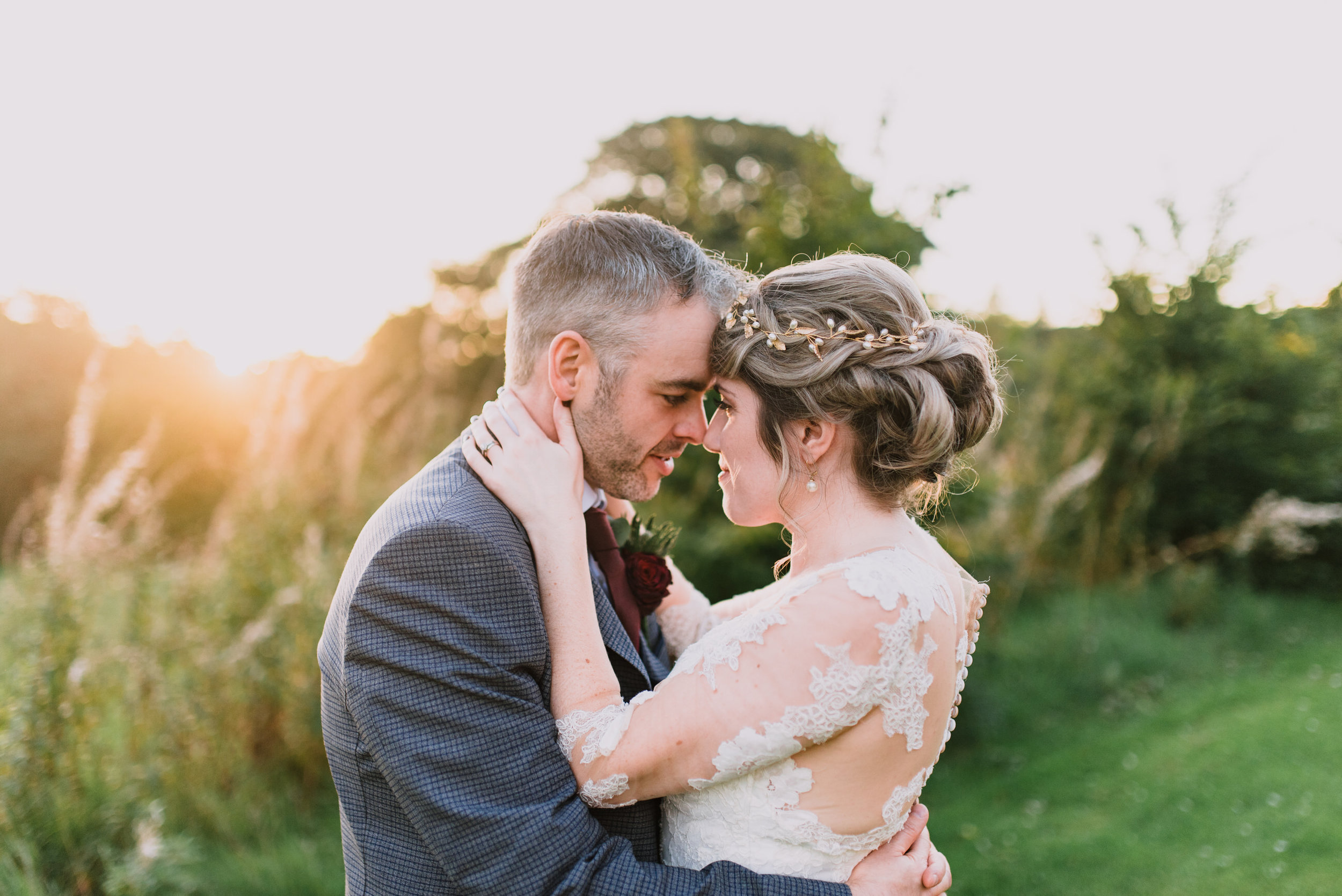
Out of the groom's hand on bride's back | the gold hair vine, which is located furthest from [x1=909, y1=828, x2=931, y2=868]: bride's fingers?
the gold hair vine

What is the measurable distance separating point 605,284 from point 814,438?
0.70m

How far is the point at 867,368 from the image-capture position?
7.43 ft

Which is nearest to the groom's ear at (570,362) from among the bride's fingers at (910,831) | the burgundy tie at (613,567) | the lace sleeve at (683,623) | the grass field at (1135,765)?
the burgundy tie at (613,567)

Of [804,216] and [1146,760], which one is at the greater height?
[804,216]

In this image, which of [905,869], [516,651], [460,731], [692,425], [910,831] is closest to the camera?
[460,731]

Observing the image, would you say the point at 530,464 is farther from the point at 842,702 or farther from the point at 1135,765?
the point at 1135,765

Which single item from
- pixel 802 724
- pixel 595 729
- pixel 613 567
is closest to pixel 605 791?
pixel 595 729

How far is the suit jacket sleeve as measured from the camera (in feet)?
5.91

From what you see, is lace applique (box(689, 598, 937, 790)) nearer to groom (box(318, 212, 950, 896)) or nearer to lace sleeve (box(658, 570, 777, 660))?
groom (box(318, 212, 950, 896))

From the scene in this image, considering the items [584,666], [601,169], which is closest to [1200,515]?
Result: [584,666]

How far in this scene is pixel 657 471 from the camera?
257cm

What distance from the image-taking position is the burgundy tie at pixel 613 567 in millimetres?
2426

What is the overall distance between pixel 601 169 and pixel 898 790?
17.0m

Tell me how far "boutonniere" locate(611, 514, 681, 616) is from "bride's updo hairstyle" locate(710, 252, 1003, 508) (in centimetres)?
48
